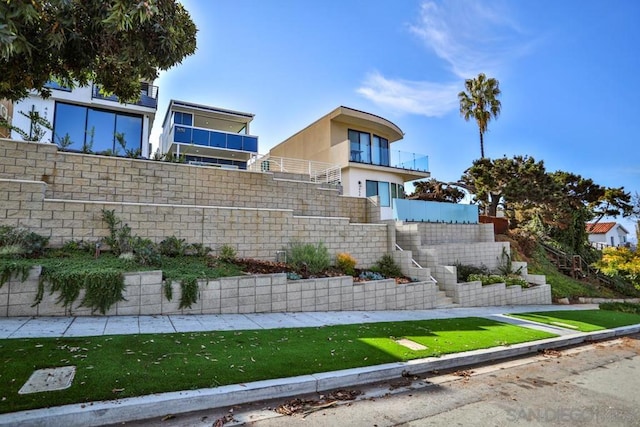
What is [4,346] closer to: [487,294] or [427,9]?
[427,9]

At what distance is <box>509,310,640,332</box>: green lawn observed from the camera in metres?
9.79

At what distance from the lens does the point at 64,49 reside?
17.3 feet

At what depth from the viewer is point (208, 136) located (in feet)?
71.5

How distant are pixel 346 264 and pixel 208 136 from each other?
14250mm

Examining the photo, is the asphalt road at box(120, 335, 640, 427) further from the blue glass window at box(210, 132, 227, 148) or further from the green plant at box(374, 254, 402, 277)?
the blue glass window at box(210, 132, 227, 148)

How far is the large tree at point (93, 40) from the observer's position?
438 centimetres

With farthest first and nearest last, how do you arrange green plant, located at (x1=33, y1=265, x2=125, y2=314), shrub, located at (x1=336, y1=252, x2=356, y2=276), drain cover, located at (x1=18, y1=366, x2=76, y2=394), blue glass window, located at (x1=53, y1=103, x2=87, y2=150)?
blue glass window, located at (x1=53, y1=103, x2=87, y2=150)
shrub, located at (x1=336, y1=252, x2=356, y2=276)
green plant, located at (x1=33, y1=265, x2=125, y2=314)
drain cover, located at (x1=18, y1=366, x2=76, y2=394)

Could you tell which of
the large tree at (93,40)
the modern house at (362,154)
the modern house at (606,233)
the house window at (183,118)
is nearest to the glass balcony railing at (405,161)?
the modern house at (362,154)

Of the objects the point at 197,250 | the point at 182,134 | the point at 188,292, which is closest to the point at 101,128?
the point at 182,134

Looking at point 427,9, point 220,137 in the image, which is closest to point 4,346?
point 427,9

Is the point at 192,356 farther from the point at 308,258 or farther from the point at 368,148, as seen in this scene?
the point at 368,148

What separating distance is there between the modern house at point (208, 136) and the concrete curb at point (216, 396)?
667 inches

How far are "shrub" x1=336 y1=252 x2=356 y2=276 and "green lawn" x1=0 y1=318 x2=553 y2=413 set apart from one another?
4.34 m

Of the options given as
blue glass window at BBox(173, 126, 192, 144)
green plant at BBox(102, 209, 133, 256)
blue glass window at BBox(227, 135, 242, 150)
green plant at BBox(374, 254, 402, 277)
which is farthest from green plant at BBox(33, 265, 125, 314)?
blue glass window at BBox(227, 135, 242, 150)
